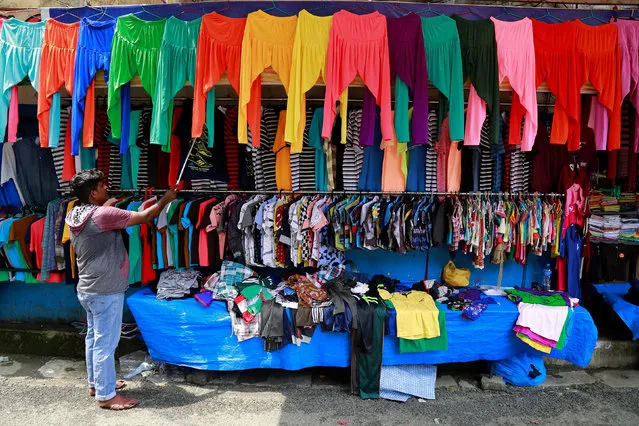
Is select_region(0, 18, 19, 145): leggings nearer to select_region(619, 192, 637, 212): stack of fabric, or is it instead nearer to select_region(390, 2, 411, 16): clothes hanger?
select_region(390, 2, 411, 16): clothes hanger

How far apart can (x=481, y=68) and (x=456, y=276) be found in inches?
95.8

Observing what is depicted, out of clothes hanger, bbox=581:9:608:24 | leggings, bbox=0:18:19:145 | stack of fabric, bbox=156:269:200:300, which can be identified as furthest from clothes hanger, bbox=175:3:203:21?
clothes hanger, bbox=581:9:608:24

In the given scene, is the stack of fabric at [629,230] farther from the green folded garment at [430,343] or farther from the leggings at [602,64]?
the green folded garment at [430,343]

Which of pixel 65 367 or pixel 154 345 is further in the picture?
pixel 65 367

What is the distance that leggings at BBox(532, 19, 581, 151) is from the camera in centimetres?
449

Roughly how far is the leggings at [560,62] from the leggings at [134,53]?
3741 mm

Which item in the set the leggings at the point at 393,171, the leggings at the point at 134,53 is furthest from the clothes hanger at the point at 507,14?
the leggings at the point at 134,53

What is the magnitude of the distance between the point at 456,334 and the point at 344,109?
256 centimetres

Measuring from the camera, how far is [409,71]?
4430 mm

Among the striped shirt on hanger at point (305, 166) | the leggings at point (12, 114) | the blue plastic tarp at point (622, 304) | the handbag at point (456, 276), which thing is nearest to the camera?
the leggings at point (12, 114)

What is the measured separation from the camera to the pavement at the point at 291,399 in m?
4.20

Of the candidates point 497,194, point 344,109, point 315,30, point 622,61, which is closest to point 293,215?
point 344,109

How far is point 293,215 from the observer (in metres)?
5.07

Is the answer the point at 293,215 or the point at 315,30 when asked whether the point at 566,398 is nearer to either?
the point at 293,215
